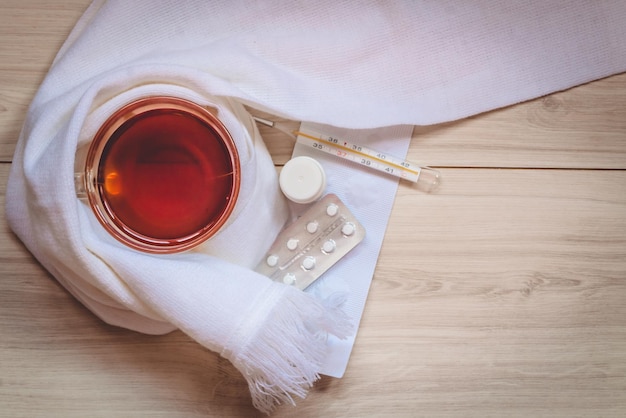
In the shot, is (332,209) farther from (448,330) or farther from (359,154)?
(448,330)

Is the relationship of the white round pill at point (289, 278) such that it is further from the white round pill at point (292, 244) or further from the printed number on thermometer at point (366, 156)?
the printed number on thermometer at point (366, 156)

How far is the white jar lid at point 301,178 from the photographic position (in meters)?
0.57

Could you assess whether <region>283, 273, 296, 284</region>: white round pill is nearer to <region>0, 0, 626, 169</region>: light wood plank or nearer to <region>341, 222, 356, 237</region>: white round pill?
<region>341, 222, 356, 237</region>: white round pill

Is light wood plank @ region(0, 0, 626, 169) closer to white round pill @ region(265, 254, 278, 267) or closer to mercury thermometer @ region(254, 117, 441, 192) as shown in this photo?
mercury thermometer @ region(254, 117, 441, 192)

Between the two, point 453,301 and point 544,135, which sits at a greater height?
point 544,135

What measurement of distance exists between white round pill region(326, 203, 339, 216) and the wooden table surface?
65 mm

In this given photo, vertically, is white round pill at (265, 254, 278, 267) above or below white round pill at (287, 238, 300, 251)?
below

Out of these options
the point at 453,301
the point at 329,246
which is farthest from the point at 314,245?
the point at 453,301

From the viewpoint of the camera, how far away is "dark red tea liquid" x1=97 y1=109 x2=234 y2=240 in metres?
0.51

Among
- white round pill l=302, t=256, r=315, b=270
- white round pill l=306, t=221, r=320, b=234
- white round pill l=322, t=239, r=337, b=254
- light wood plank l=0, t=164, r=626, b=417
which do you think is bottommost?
light wood plank l=0, t=164, r=626, b=417

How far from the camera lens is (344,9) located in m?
0.59

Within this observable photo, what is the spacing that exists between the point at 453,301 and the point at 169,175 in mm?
307

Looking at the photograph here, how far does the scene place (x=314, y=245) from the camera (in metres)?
0.58

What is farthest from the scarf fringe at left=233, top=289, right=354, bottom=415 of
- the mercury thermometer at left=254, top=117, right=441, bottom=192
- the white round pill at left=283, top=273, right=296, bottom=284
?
the mercury thermometer at left=254, top=117, right=441, bottom=192
